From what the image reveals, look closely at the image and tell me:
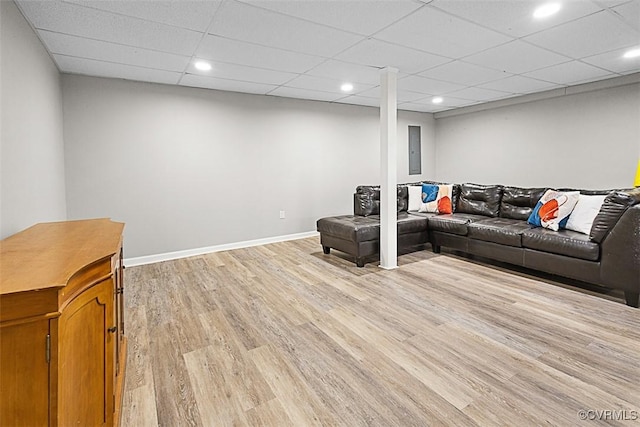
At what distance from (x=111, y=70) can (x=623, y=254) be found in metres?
5.42

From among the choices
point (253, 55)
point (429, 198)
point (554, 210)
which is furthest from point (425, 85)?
point (253, 55)

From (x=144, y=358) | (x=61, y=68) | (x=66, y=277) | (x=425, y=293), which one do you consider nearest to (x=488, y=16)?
(x=425, y=293)

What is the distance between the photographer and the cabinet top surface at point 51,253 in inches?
40.6

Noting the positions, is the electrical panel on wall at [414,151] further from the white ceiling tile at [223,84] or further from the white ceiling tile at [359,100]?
the white ceiling tile at [223,84]

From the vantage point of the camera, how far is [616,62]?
3924mm

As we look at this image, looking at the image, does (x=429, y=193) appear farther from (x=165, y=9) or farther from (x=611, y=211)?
(x=165, y=9)

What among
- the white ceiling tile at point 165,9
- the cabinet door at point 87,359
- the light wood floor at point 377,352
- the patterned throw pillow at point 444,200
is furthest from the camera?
the patterned throw pillow at point 444,200

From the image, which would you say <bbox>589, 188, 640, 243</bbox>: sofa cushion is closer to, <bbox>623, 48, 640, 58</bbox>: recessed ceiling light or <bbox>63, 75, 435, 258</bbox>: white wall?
<bbox>623, 48, 640, 58</bbox>: recessed ceiling light

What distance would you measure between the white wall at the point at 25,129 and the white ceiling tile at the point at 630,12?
13.9 feet

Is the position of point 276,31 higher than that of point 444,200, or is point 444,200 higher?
point 276,31

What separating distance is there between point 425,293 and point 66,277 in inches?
114

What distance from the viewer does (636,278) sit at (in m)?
2.79

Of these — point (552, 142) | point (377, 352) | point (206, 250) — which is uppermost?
point (552, 142)

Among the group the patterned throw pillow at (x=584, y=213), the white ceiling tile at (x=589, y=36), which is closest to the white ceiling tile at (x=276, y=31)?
the white ceiling tile at (x=589, y=36)
